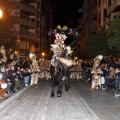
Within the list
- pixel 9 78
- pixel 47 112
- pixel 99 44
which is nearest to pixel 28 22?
pixel 99 44

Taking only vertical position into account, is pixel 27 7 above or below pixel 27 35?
above

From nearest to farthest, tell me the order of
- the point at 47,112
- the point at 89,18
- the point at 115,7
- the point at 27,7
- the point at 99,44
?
the point at 47,112 < the point at 99,44 < the point at 115,7 < the point at 27,7 < the point at 89,18

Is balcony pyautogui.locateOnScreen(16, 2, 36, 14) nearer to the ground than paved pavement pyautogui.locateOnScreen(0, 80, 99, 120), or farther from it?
farther from it

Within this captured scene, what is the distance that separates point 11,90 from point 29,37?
49.6 meters

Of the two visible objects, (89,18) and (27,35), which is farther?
(89,18)

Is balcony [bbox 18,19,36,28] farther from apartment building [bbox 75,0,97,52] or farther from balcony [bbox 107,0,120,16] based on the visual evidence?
balcony [bbox 107,0,120,16]

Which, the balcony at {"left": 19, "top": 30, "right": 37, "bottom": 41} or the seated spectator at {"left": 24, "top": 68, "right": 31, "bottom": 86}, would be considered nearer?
the seated spectator at {"left": 24, "top": 68, "right": 31, "bottom": 86}

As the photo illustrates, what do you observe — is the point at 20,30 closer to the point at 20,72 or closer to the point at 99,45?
the point at 99,45

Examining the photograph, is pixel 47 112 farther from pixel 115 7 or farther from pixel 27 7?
pixel 27 7

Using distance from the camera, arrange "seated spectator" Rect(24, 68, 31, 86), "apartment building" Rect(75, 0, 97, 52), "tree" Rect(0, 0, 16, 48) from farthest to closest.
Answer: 1. "apartment building" Rect(75, 0, 97, 52)
2. "tree" Rect(0, 0, 16, 48)
3. "seated spectator" Rect(24, 68, 31, 86)

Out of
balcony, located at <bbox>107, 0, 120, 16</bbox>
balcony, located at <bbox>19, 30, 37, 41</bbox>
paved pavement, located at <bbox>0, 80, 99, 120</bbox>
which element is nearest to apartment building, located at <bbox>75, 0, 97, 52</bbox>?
balcony, located at <bbox>19, 30, 37, 41</bbox>

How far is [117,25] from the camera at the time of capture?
875 inches

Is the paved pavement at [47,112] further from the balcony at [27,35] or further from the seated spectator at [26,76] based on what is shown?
the balcony at [27,35]

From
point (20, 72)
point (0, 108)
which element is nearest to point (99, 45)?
point (20, 72)
